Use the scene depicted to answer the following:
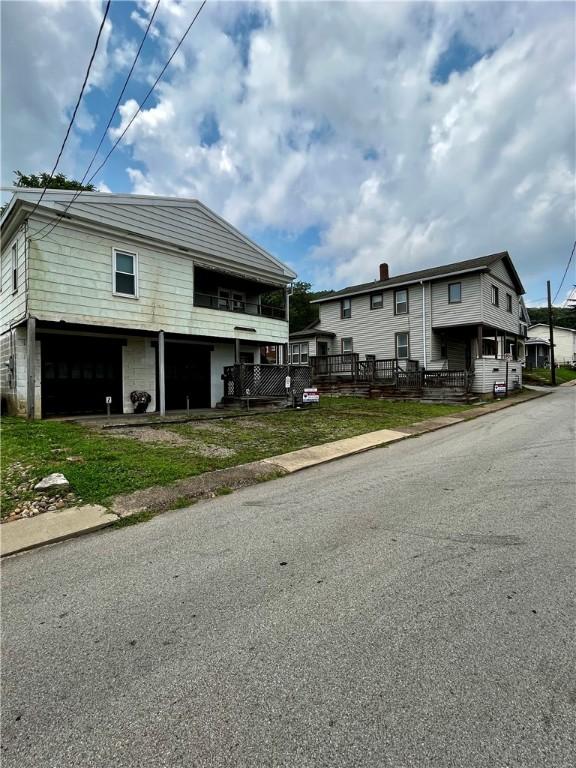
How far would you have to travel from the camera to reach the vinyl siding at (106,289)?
34.9ft

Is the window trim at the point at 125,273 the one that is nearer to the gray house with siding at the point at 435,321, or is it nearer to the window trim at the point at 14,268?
the window trim at the point at 14,268

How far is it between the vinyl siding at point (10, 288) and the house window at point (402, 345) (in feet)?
62.6

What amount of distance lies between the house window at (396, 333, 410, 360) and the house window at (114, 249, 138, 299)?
53.0 feet

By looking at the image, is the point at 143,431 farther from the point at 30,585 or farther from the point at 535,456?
the point at 535,456

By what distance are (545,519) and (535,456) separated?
3465mm

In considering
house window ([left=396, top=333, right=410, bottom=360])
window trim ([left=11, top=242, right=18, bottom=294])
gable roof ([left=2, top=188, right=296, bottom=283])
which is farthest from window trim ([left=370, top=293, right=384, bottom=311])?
window trim ([left=11, top=242, right=18, bottom=294])

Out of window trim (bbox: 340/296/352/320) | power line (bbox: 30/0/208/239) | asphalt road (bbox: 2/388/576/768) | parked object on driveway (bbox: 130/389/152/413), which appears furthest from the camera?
window trim (bbox: 340/296/352/320)

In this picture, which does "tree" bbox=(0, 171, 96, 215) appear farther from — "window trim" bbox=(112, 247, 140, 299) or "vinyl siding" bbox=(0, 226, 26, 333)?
"window trim" bbox=(112, 247, 140, 299)

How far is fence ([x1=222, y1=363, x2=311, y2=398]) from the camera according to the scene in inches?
586

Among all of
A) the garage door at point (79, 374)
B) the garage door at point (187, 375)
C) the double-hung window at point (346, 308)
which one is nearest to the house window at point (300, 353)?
the double-hung window at point (346, 308)

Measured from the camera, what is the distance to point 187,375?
1546 cm

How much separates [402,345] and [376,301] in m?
3.54

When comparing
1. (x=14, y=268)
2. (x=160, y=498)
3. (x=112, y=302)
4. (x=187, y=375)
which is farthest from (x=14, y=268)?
(x=160, y=498)

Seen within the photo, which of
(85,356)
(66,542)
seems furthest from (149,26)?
(85,356)
